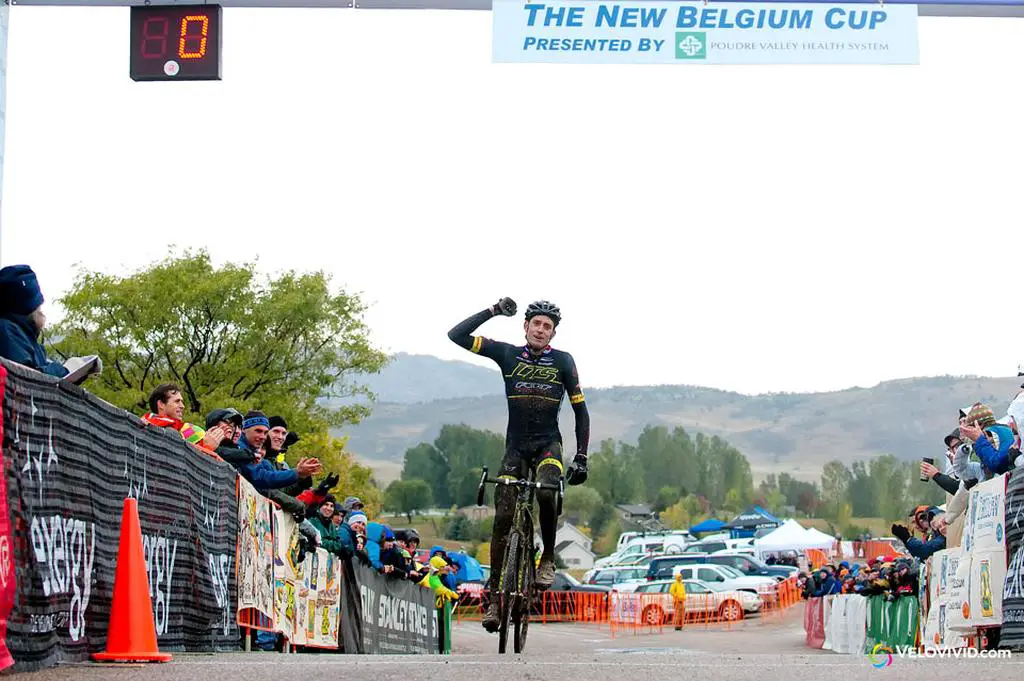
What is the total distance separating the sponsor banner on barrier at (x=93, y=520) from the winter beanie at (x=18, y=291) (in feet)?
2.15

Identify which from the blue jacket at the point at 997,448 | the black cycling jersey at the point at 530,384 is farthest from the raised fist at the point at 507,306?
the blue jacket at the point at 997,448

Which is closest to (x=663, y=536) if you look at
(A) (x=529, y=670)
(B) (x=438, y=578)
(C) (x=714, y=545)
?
(C) (x=714, y=545)

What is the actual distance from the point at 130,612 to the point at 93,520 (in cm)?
58

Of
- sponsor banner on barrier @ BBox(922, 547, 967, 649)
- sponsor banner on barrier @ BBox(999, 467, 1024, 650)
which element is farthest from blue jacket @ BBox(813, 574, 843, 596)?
sponsor banner on barrier @ BBox(999, 467, 1024, 650)

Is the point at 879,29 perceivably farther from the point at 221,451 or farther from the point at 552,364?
the point at 221,451

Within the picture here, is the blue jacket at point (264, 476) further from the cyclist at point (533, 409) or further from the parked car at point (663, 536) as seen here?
the parked car at point (663, 536)

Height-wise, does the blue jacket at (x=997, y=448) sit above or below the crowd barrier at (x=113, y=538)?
above

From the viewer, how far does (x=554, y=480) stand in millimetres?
10625

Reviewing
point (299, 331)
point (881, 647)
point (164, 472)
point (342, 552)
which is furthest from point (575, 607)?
point (164, 472)

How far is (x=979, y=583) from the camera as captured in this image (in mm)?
12469

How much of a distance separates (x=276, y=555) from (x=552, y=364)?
142 inches

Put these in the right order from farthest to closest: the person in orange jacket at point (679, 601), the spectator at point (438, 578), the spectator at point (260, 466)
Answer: the person in orange jacket at point (679, 601) → the spectator at point (438, 578) → the spectator at point (260, 466)

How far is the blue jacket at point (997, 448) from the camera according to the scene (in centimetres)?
1214

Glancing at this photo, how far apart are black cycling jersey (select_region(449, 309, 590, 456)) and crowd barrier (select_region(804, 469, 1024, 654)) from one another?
3.27 meters
